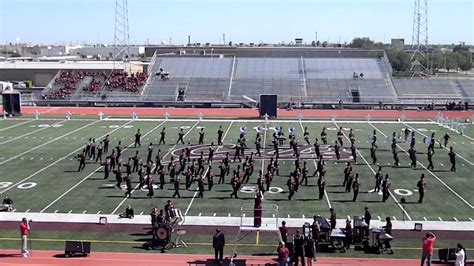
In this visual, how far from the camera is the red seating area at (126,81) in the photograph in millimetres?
66188

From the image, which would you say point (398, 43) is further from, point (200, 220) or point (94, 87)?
point (200, 220)

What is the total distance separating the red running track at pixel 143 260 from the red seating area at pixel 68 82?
48.1 meters

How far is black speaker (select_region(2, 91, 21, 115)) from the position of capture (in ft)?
163

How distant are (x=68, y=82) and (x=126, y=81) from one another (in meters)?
6.22

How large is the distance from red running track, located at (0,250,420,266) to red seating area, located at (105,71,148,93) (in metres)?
49.1

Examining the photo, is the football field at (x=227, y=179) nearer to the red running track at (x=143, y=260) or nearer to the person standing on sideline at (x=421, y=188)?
the person standing on sideline at (x=421, y=188)

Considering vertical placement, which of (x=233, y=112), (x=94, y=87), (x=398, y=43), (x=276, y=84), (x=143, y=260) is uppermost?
(x=398, y=43)

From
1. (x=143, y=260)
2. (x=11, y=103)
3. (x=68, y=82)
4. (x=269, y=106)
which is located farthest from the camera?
(x=68, y=82)

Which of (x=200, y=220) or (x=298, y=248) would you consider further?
(x=200, y=220)

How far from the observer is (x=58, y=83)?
6881 cm

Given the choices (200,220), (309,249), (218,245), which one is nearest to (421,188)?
(200,220)

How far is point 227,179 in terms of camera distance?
2692 cm

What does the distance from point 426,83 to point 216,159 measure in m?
42.8

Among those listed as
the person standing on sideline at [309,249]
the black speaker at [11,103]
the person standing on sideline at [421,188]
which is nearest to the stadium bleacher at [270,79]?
the black speaker at [11,103]
